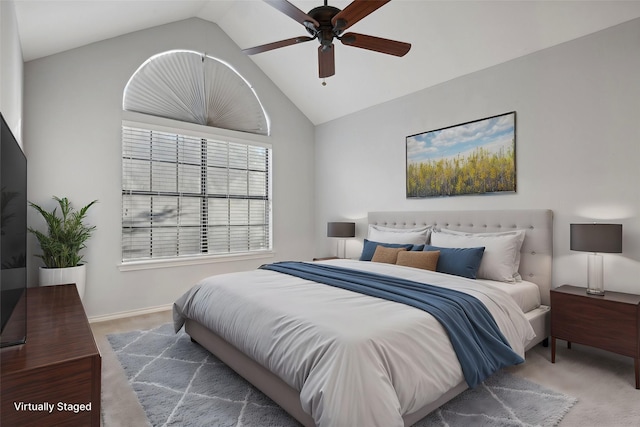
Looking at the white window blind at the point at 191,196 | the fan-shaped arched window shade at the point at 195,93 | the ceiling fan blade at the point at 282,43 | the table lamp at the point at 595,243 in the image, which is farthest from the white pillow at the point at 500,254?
the fan-shaped arched window shade at the point at 195,93

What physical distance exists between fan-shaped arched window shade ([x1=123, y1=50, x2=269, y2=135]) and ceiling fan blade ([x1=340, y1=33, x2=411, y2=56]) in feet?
9.13

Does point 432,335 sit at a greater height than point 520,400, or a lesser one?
greater

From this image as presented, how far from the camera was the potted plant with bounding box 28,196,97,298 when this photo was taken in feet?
10.5

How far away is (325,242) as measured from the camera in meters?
5.57

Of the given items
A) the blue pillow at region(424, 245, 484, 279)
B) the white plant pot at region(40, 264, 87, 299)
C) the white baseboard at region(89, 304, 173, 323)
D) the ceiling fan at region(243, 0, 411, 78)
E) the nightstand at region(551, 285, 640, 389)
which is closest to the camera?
the ceiling fan at region(243, 0, 411, 78)

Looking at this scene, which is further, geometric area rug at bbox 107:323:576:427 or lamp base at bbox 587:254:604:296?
lamp base at bbox 587:254:604:296

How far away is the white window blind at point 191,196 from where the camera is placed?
4.09 metres

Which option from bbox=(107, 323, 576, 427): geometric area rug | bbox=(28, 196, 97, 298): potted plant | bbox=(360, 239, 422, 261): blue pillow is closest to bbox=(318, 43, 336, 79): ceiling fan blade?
bbox=(360, 239, 422, 261): blue pillow

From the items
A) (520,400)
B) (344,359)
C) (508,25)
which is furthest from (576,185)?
(344,359)

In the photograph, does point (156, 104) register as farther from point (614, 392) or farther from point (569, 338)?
point (614, 392)

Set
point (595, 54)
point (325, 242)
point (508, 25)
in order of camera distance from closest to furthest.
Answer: point (595, 54) → point (508, 25) → point (325, 242)

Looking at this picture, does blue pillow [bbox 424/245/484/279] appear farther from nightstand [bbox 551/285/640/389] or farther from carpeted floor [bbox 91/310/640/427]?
carpeted floor [bbox 91/310/640/427]

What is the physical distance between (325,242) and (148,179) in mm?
2747

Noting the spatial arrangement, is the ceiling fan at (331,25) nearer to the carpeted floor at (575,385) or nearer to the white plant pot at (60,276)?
the carpeted floor at (575,385)
